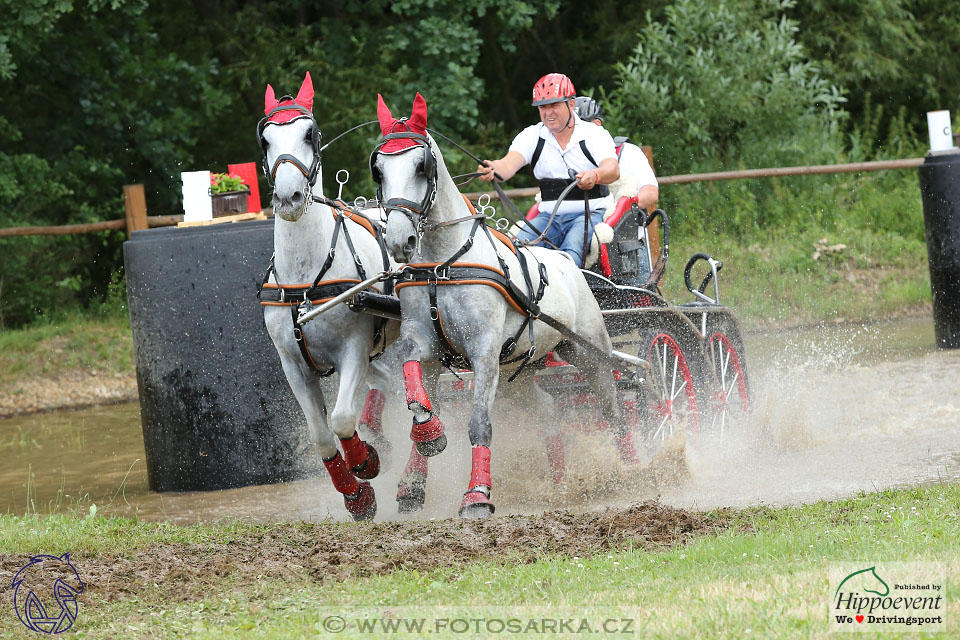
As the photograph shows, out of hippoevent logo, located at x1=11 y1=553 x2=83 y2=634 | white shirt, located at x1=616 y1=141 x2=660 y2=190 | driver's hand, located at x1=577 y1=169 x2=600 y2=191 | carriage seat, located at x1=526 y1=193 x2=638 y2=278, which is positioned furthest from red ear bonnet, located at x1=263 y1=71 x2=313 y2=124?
white shirt, located at x1=616 y1=141 x2=660 y2=190

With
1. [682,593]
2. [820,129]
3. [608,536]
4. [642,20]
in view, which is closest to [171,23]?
[642,20]

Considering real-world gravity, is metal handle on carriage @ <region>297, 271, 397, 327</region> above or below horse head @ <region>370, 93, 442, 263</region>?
below

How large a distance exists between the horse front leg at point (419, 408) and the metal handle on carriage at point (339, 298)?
354mm

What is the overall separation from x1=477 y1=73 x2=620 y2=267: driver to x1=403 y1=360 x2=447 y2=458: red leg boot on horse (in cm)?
182

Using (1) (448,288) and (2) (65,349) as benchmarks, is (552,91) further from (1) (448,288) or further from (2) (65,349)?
(2) (65,349)

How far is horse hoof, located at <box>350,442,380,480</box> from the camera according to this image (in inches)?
249

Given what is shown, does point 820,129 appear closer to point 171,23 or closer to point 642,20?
point 642,20

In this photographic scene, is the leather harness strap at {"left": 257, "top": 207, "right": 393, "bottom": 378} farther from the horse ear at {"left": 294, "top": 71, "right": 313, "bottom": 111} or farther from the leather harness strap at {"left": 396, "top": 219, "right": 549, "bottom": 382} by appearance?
the horse ear at {"left": 294, "top": 71, "right": 313, "bottom": 111}

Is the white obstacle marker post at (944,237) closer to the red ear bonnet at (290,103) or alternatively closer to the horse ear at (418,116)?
the horse ear at (418,116)

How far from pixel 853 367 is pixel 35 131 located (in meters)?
10.7

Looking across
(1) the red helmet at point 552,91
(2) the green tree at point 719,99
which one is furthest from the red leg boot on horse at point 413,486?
(2) the green tree at point 719,99

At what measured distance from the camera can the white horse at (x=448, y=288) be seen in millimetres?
5594

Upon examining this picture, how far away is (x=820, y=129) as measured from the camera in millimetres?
16156

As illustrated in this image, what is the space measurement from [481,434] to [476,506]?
13.8 inches
